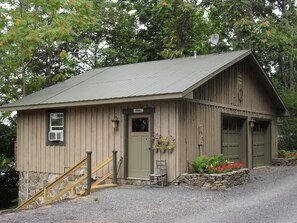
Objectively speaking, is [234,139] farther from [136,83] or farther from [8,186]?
[8,186]

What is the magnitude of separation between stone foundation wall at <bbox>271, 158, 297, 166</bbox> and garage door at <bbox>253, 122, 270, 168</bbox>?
316 millimetres

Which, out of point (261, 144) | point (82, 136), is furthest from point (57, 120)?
point (261, 144)

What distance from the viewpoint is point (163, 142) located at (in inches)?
443

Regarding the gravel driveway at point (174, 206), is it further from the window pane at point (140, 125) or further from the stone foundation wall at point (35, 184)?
the stone foundation wall at point (35, 184)

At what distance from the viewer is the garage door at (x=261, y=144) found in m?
16.5

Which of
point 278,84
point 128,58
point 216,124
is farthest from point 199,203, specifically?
point 278,84

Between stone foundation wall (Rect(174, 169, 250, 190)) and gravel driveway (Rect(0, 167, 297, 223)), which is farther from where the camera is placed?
stone foundation wall (Rect(174, 169, 250, 190))

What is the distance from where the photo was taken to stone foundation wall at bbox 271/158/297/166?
17.1 meters

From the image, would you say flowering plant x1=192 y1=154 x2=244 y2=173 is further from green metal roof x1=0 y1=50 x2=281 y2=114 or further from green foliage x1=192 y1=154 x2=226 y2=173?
green metal roof x1=0 y1=50 x2=281 y2=114

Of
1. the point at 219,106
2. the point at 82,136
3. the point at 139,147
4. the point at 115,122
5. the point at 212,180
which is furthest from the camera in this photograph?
the point at 219,106

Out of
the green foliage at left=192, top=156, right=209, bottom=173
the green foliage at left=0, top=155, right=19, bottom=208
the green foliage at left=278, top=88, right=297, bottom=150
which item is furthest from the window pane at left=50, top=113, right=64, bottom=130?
the green foliage at left=278, top=88, right=297, bottom=150

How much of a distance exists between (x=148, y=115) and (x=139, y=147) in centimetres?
100

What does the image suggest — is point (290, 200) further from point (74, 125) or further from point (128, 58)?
point (128, 58)

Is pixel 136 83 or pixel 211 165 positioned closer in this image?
pixel 211 165
